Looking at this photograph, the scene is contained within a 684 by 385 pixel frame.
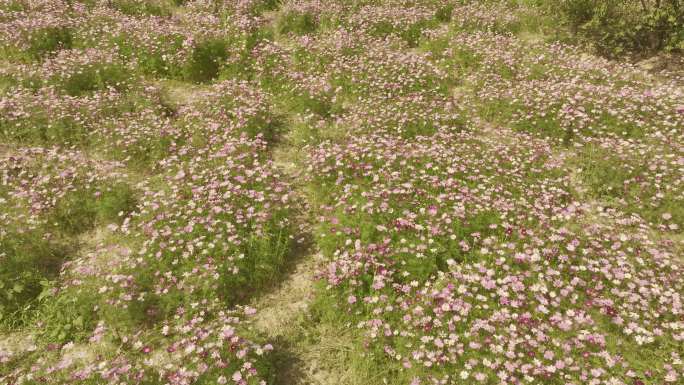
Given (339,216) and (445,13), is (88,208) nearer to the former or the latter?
(339,216)

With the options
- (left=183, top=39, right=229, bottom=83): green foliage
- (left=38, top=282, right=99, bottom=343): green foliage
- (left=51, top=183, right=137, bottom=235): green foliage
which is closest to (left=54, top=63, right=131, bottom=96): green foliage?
(left=183, top=39, right=229, bottom=83): green foliage

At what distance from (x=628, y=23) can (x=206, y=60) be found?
12.4 meters

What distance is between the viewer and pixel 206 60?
517 inches

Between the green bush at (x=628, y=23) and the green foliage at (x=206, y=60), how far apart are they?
1059 centimetres

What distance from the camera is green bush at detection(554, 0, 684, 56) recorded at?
12.1 meters

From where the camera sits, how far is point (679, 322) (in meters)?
5.57

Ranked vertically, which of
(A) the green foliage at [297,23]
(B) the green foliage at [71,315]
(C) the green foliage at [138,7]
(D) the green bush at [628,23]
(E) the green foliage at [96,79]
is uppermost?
(D) the green bush at [628,23]

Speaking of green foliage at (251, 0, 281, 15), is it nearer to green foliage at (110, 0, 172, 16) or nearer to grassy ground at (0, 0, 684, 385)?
green foliage at (110, 0, 172, 16)

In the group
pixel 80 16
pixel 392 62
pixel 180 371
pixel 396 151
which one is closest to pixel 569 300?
pixel 396 151

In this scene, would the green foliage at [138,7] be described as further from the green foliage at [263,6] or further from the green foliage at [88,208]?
the green foliage at [88,208]

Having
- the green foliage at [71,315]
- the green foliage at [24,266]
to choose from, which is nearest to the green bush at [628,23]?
the green foliage at [71,315]

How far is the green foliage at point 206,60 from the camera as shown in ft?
42.1

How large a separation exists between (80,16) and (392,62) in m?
11.1

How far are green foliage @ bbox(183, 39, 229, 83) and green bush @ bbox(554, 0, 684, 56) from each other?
10.6m
